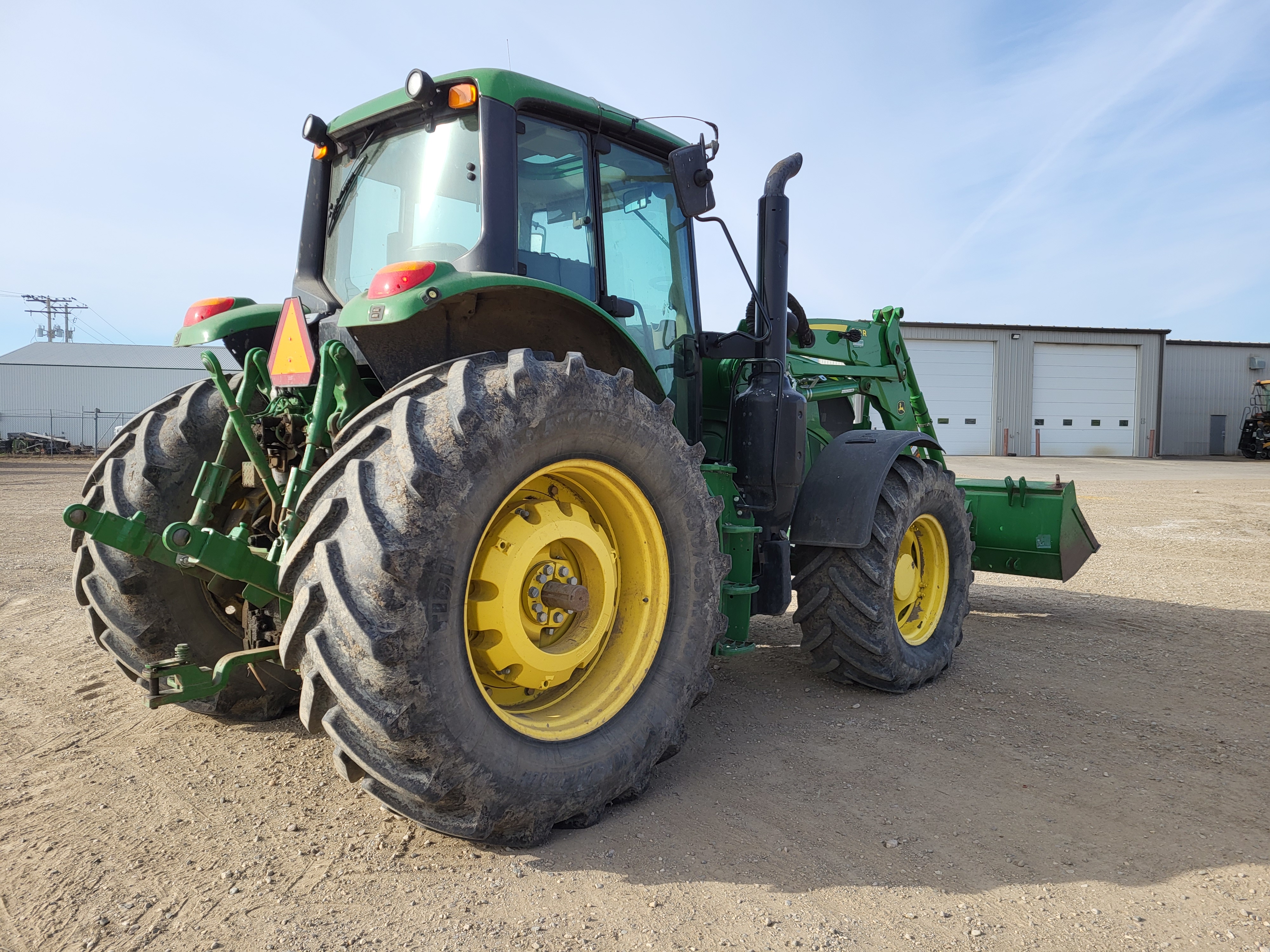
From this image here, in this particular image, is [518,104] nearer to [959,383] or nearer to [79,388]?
[959,383]

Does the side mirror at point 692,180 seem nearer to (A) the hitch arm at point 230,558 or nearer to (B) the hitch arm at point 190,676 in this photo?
(A) the hitch arm at point 230,558

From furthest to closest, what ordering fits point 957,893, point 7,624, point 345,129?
point 7,624, point 345,129, point 957,893

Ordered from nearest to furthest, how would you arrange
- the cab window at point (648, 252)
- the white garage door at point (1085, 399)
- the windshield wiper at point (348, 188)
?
1. the windshield wiper at point (348, 188)
2. the cab window at point (648, 252)
3. the white garage door at point (1085, 399)

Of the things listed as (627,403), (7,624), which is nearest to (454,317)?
(627,403)

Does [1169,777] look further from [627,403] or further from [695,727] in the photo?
[627,403]

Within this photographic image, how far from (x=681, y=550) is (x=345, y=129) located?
221cm

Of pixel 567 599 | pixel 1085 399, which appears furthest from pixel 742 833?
pixel 1085 399

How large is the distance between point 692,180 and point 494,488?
1620mm

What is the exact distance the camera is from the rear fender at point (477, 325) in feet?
8.30

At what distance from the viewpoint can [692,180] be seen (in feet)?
11.0

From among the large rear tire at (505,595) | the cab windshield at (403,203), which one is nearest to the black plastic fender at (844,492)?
the large rear tire at (505,595)

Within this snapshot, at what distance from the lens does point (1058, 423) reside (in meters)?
31.1

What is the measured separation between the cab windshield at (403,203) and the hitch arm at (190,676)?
1428 millimetres

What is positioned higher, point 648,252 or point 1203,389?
point 1203,389
